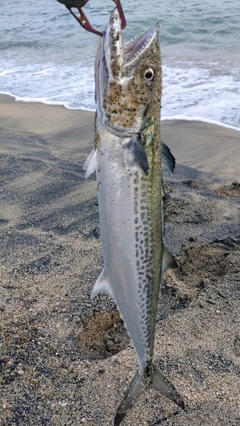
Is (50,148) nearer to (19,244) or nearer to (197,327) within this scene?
(19,244)

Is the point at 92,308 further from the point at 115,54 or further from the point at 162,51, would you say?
the point at 162,51

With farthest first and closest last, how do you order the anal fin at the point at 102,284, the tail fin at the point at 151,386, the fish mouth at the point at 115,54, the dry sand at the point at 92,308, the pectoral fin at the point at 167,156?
the dry sand at the point at 92,308 < the tail fin at the point at 151,386 < the anal fin at the point at 102,284 < the pectoral fin at the point at 167,156 < the fish mouth at the point at 115,54

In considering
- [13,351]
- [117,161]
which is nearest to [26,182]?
[13,351]

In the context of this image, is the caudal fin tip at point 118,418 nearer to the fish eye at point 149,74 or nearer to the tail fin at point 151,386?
the tail fin at point 151,386

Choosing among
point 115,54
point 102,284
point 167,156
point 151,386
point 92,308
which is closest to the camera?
point 115,54

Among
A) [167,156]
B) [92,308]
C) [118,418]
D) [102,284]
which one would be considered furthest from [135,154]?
[92,308]

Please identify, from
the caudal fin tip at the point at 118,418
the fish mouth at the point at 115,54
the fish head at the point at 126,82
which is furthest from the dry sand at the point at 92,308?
the fish mouth at the point at 115,54

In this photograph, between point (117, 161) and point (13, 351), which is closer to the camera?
point (117, 161)
